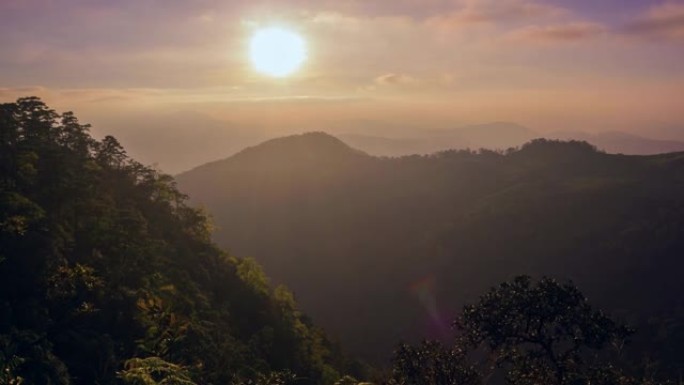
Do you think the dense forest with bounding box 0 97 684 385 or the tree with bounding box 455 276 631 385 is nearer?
the tree with bounding box 455 276 631 385

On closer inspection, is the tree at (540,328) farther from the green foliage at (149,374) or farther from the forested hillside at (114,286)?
the green foliage at (149,374)

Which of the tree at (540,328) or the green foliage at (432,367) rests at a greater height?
the tree at (540,328)

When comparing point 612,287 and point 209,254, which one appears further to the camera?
point 612,287

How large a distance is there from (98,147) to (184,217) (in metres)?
17.0

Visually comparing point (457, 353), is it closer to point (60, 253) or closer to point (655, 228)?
point (60, 253)

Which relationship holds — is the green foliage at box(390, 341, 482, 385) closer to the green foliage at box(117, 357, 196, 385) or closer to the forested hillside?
the forested hillside

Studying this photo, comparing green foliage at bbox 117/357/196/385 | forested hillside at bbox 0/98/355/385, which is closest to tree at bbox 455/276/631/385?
forested hillside at bbox 0/98/355/385

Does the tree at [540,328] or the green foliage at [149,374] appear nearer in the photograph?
the green foliage at [149,374]

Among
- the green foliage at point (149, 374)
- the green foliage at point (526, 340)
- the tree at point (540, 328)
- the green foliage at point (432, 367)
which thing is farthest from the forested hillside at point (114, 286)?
the tree at point (540, 328)

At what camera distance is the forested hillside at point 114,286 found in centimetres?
2992

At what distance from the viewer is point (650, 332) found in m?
124

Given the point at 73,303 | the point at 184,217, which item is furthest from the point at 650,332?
the point at 73,303

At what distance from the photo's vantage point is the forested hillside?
29.9 m

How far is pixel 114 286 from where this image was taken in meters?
42.7
